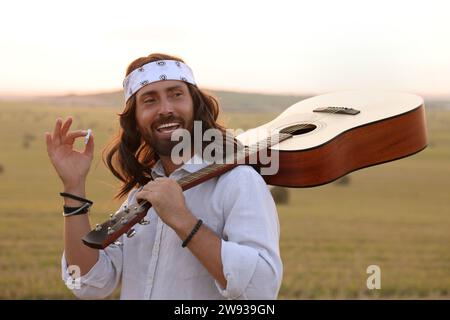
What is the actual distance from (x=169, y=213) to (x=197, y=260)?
34cm

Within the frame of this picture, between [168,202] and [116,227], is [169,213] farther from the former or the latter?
[116,227]

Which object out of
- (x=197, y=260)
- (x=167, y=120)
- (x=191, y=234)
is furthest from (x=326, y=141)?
(x=191, y=234)

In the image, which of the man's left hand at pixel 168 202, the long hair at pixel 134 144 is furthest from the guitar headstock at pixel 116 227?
the long hair at pixel 134 144

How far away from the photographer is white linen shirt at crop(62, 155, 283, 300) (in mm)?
2654

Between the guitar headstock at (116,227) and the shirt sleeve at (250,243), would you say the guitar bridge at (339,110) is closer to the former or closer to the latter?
the shirt sleeve at (250,243)

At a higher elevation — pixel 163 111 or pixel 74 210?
pixel 163 111

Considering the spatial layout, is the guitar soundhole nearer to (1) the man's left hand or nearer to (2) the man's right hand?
(2) the man's right hand

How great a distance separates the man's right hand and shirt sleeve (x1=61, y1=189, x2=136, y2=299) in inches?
8.7

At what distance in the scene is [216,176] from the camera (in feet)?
9.63

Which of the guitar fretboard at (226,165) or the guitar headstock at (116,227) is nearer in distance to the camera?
the guitar headstock at (116,227)

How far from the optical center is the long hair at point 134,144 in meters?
3.21

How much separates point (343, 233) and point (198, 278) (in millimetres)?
10564

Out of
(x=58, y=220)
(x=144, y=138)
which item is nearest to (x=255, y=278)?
(x=144, y=138)

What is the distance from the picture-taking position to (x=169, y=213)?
103 inches
